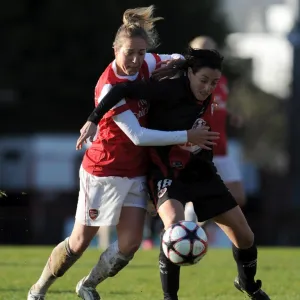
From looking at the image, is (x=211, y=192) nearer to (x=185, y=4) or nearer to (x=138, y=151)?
(x=138, y=151)

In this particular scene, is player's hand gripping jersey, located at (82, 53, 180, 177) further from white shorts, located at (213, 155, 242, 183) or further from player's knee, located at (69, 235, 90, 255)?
white shorts, located at (213, 155, 242, 183)

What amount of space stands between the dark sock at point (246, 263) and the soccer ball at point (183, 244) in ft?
2.44

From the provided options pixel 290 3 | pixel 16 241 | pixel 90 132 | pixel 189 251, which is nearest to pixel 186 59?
pixel 90 132

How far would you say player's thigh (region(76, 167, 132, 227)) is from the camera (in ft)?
25.7

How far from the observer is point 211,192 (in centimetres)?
778

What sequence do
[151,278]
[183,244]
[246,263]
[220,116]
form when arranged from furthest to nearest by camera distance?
1. [220,116]
2. [151,278]
3. [246,263]
4. [183,244]

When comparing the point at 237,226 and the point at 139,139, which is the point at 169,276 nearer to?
the point at 237,226

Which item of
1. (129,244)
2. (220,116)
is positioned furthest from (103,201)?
(220,116)

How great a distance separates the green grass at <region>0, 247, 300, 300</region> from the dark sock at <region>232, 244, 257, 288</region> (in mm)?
699

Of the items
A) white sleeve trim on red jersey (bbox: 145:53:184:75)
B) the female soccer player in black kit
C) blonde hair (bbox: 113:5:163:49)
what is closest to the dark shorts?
the female soccer player in black kit

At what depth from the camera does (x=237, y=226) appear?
7.87m

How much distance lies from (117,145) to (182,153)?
46cm

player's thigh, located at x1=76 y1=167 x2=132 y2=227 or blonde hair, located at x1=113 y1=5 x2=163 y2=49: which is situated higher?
blonde hair, located at x1=113 y1=5 x2=163 y2=49

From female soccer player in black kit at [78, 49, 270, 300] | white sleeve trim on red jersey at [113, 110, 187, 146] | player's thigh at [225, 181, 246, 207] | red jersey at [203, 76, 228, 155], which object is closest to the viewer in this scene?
white sleeve trim on red jersey at [113, 110, 187, 146]
